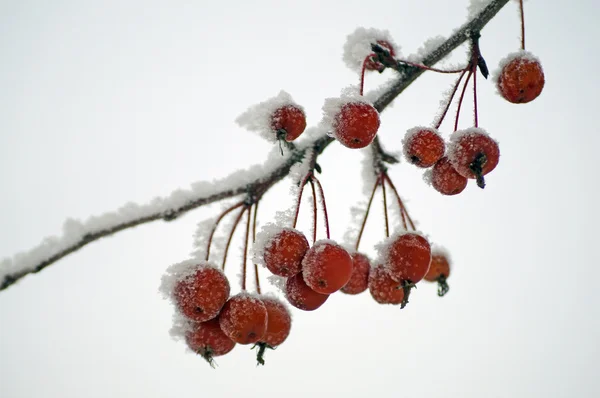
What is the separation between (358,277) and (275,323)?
475mm

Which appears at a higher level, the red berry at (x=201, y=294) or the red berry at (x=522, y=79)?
the red berry at (x=522, y=79)

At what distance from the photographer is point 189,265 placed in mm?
1896

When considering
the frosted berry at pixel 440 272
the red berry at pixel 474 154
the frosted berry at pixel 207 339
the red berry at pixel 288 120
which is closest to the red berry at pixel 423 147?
the red berry at pixel 474 154

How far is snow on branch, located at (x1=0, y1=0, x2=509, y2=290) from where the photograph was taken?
1.71 metres

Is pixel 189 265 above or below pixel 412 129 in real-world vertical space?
below

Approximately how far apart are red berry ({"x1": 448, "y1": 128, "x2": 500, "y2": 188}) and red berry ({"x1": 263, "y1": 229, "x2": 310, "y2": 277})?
69cm

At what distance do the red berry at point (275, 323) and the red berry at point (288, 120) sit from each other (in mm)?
722

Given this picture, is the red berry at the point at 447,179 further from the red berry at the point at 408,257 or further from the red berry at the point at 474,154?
the red berry at the point at 408,257

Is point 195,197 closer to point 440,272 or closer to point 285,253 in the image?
point 285,253

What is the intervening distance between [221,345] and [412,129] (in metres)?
1.18

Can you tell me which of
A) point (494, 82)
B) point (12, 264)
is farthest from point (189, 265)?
point (494, 82)

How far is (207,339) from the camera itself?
6.24 ft

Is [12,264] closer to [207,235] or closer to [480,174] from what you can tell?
[207,235]

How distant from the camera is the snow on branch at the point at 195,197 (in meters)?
1.71
